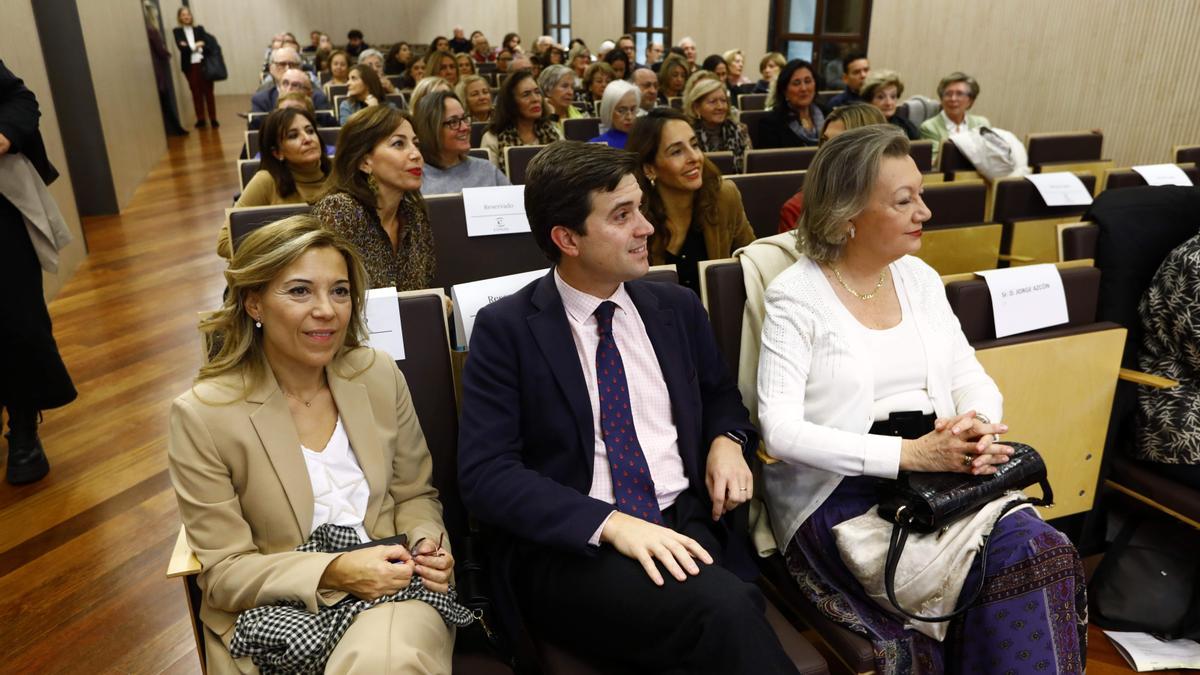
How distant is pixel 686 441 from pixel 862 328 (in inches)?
19.8

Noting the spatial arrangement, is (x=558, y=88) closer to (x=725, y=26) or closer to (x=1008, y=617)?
(x=1008, y=617)

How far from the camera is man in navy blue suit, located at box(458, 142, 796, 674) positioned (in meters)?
1.45

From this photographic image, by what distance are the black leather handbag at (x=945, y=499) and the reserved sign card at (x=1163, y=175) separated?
2696 mm

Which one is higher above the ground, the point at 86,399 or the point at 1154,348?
the point at 1154,348

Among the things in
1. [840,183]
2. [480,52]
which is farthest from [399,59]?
[840,183]

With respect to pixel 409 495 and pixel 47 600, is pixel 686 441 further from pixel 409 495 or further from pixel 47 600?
pixel 47 600

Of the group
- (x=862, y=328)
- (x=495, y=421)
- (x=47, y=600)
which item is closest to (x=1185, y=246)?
(x=862, y=328)

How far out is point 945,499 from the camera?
5.13ft

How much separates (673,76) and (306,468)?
661 centimetres

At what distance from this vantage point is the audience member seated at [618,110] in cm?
474

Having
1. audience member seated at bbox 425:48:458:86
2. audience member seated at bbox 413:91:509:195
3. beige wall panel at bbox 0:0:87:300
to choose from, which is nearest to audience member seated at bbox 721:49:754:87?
audience member seated at bbox 425:48:458:86

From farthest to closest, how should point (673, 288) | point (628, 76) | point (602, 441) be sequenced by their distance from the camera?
point (628, 76) → point (673, 288) → point (602, 441)

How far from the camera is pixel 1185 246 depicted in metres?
2.26

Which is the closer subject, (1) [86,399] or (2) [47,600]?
(2) [47,600]
